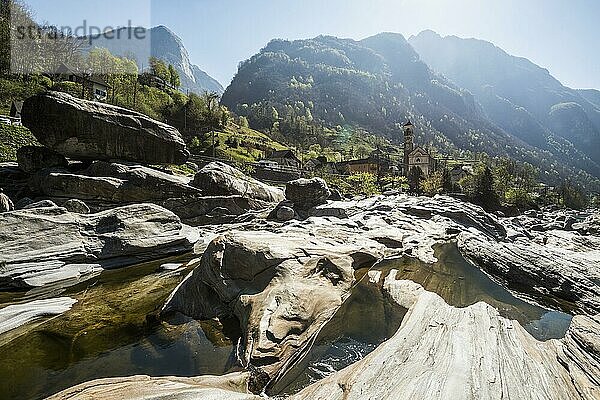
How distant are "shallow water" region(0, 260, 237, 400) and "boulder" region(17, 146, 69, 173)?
18365mm

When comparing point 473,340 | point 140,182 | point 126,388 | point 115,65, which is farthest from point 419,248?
point 115,65

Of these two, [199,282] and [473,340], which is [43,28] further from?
[473,340]

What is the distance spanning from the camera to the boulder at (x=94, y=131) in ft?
78.0

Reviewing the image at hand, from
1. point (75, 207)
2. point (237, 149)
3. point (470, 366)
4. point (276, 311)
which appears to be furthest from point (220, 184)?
point (237, 149)

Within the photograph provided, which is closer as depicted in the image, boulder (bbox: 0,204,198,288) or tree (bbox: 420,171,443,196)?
boulder (bbox: 0,204,198,288)

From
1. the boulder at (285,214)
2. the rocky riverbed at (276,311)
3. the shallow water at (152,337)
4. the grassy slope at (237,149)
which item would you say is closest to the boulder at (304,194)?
the boulder at (285,214)

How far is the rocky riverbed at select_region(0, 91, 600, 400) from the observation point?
5625 mm

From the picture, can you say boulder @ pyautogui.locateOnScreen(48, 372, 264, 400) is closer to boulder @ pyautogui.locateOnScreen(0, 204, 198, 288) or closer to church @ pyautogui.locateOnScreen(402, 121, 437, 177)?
boulder @ pyautogui.locateOnScreen(0, 204, 198, 288)

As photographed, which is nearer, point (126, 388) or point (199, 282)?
point (126, 388)

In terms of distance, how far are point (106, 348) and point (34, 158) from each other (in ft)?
80.5

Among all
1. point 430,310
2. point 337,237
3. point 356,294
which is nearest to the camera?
point 430,310

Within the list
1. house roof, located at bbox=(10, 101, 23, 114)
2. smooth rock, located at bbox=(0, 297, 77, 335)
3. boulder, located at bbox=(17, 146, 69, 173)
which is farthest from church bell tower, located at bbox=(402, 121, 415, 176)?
smooth rock, located at bbox=(0, 297, 77, 335)

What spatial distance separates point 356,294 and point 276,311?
4.07m

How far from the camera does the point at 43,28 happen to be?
59781 millimetres
